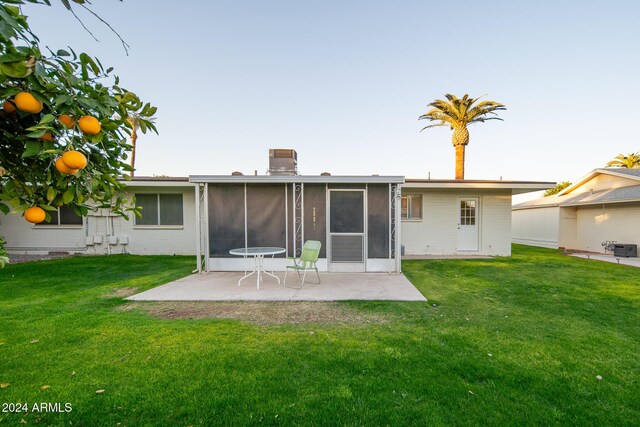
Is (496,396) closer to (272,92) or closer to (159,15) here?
(159,15)

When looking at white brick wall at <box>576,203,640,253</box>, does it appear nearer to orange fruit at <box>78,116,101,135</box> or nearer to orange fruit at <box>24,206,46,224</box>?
orange fruit at <box>78,116,101,135</box>

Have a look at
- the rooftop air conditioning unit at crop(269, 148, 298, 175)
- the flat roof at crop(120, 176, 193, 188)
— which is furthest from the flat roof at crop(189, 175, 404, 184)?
the flat roof at crop(120, 176, 193, 188)

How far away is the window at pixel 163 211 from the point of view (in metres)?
10.3

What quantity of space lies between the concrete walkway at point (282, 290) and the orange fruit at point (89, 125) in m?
4.09

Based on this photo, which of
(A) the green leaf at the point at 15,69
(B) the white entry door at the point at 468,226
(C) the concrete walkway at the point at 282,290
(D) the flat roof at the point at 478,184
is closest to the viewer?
(A) the green leaf at the point at 15,69

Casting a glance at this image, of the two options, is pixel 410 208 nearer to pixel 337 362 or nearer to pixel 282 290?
pixel 282 290

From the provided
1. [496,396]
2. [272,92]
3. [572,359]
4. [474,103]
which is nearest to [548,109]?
[474,103]

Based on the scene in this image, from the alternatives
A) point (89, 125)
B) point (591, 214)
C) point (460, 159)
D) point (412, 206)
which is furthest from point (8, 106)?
point (591, 214)

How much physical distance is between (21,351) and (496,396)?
4406 mm

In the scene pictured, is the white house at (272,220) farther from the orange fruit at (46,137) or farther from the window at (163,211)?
the orange fruit at (46,137)

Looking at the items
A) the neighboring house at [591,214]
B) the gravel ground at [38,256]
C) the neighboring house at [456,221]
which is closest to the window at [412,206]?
the neighboring house at [456,221]

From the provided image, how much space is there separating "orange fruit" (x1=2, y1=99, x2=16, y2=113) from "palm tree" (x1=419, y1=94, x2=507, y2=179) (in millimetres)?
15383

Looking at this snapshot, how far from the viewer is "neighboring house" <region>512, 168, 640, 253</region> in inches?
395

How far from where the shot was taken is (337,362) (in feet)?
8.72
